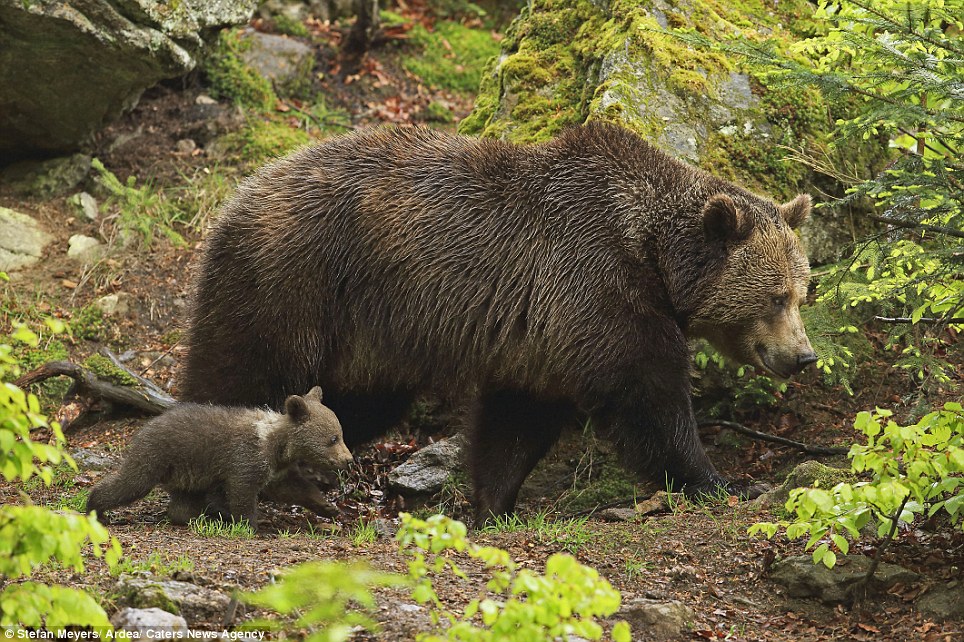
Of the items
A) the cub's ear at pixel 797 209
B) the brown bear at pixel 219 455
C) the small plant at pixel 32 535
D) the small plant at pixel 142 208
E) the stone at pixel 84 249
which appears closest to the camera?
the small plant at pixel 32 535

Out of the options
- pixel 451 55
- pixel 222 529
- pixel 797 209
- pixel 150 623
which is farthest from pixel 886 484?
pixel 451 55

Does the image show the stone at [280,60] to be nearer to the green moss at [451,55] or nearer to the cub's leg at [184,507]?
the green moss at [451,55]

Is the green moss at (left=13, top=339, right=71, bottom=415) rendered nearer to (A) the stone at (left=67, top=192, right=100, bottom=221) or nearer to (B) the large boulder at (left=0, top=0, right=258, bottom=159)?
(A) the stone at (left=67, top=192, right=100, bottom=221)

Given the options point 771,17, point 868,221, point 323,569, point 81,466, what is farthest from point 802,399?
point 323,569

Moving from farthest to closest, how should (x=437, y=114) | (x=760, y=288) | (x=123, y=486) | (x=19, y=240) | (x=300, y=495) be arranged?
1. (x=437, y=114)
2. (x=19, y=240)
3. (x=300, y=495)
4. (x=760, y=288)
5. (x=123, y=486)

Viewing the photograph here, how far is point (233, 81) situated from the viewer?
13805mm

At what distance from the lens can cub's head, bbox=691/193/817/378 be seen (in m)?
8.02

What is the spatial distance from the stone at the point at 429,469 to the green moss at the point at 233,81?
6.15 m

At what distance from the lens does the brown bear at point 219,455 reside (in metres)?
7.43

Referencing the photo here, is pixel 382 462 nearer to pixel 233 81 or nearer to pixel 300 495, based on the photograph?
pixel 300 495

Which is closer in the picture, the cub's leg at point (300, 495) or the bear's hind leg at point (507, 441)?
the cub's leg at point (300, 495)

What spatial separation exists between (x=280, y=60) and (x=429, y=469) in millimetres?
7551

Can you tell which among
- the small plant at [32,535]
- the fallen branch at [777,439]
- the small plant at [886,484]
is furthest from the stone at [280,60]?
the small plant at [32,535]

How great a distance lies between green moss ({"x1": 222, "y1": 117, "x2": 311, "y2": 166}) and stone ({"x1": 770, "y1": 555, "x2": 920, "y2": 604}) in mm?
8551
